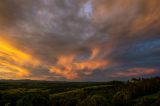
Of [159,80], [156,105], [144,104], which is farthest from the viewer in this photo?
[159,80]

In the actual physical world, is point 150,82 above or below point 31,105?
above

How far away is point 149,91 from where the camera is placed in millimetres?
161250

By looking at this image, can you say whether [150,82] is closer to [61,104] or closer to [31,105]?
[61,104]

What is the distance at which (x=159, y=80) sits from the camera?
7008 inches

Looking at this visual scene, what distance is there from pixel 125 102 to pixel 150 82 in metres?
47.7

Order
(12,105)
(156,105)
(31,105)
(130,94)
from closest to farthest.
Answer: (31,105), (12,105), (156,105), (130,94)

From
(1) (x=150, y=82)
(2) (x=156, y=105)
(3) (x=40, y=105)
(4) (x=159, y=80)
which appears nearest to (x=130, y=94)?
(1) (x=150, y=82)

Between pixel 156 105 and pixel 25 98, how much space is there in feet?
157

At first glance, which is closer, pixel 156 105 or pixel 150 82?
pixel 156 105

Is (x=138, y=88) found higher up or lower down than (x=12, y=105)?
higher up

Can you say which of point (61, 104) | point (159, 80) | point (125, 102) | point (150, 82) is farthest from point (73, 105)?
point (159, 80)

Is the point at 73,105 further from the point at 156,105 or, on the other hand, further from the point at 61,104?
the point at 156,105

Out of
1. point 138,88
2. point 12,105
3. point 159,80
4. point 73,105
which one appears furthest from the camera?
point 159,80

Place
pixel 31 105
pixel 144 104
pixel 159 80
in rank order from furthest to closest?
pixel 159 80 < pixel 144 104 < pixel 31 105
